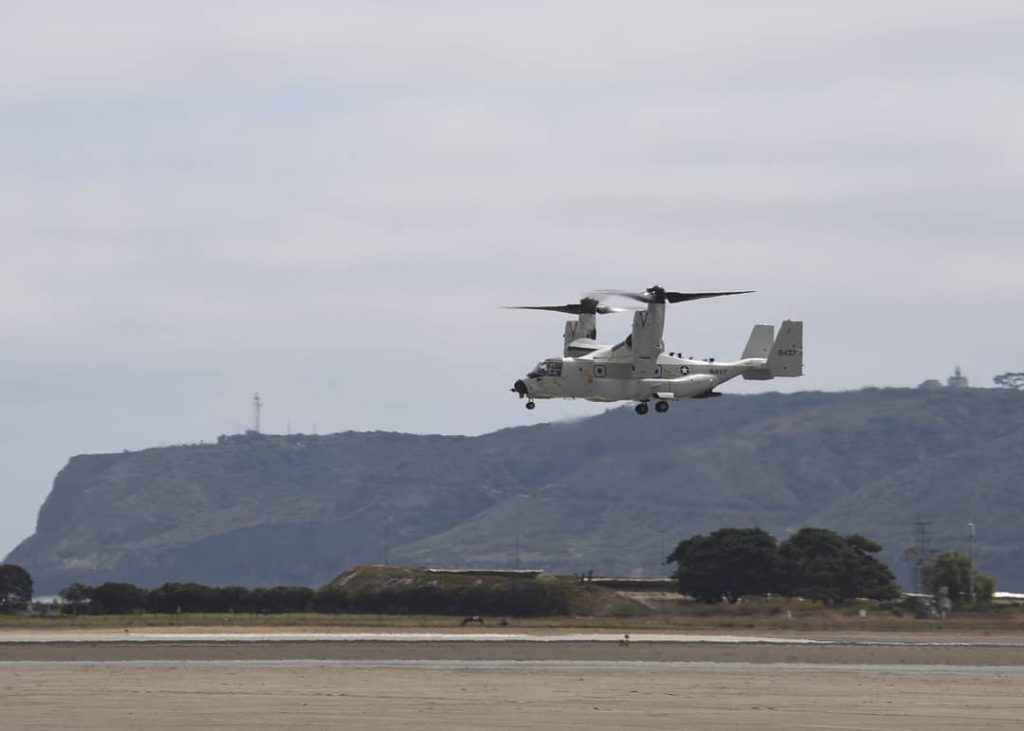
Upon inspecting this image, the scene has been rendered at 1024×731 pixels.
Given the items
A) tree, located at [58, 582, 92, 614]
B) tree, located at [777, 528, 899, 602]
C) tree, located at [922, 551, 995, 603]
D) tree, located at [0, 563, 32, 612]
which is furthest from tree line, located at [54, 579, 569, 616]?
tree, located at [922, 551, 995, 603]

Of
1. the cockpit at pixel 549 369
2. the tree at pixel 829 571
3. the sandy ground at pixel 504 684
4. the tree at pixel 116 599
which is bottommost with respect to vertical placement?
the sandy ground at pixel 504 684

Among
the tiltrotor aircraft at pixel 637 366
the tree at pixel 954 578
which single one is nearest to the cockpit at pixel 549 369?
the tiltrotor aircraft at pixel 637 366

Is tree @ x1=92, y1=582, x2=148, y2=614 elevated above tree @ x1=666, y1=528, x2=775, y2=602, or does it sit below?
below

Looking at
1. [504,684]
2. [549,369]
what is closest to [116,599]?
[549,369]

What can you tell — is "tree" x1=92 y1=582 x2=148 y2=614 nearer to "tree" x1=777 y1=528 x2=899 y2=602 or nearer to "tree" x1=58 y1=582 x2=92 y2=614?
"tree" x1=58 y1=582 x2=92 y2=614

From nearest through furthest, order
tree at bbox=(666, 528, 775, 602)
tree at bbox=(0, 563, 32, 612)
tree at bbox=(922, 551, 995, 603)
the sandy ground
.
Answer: the sandy ground, tree at bbox=(0, 563, 32, 612), tree at bbox=(666, 528, 775, 602), tree at bbox=(922, 551, 995, 603)

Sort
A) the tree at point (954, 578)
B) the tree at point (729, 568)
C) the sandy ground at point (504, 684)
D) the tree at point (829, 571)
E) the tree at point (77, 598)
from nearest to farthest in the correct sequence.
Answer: the sandy ground at point (504, 684)
the tree at point (77, 598)
the tree at point (829, 571)
the tree at point (729, 568)
the tree at point (954, 578)

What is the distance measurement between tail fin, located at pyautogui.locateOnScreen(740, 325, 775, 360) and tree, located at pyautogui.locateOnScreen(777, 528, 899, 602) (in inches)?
1195

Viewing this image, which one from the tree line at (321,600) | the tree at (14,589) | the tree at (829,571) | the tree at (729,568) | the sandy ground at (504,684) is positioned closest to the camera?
the sandy ground at (504,684)

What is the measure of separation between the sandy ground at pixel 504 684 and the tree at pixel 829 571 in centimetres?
4473

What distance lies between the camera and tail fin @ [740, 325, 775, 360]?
10456 cm

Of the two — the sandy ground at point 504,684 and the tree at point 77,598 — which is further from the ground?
the tree at point 77,598

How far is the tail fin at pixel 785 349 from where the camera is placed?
104000mm

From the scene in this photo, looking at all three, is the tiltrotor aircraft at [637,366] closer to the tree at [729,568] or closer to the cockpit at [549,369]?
the cockpit at [549,369]
